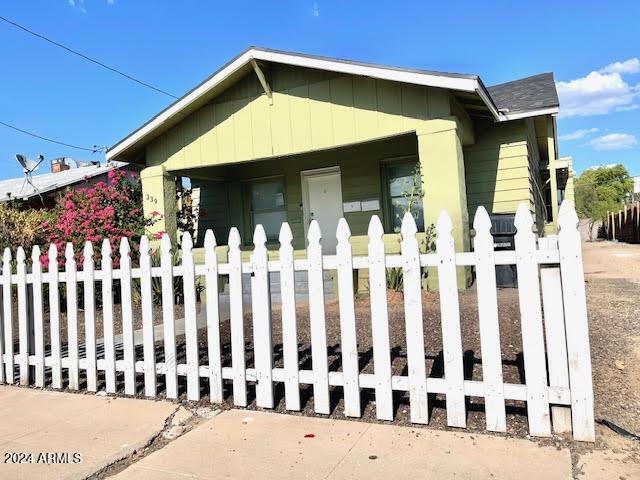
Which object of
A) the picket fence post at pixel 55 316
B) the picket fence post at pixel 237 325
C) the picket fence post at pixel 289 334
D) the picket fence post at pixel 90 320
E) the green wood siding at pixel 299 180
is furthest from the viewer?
the green wood siding at pixel 299 180

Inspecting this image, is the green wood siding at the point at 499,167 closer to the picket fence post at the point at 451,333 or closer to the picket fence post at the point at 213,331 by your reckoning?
the picket fence post at the point at 451,333

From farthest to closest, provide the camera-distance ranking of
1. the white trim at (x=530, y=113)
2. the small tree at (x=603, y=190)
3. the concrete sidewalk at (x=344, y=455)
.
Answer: the small tree at (x=603, y=190)
the white trim at (x=530, y=113)
the concrete sidewalk at (x=344, y=455)

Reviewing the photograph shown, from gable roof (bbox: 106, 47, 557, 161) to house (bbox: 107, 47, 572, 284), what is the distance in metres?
0.02

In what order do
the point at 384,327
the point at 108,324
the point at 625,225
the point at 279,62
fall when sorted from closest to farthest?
the point at 384,327, the point at 108,324, the point at 279,62, the point at 625,225

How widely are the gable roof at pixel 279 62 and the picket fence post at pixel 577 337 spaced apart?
4748 millimetres

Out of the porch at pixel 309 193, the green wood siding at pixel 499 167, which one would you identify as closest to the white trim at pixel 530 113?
the green wood siding at pixel 499 167

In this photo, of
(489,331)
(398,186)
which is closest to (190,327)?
(489,331)

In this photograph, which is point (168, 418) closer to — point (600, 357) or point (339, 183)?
point (600, 357)

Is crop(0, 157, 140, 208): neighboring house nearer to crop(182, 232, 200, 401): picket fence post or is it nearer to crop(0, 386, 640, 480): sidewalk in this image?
crop(182, 232, 200, 401): picket fence post

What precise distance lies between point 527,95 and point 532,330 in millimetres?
8487

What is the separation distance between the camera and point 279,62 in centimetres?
810

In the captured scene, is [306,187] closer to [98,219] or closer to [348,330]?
[98,219]

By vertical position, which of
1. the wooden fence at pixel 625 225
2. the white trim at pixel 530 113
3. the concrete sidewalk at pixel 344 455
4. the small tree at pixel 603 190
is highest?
the small tree at pixel 603 190

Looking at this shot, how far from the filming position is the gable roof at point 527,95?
8.44m
